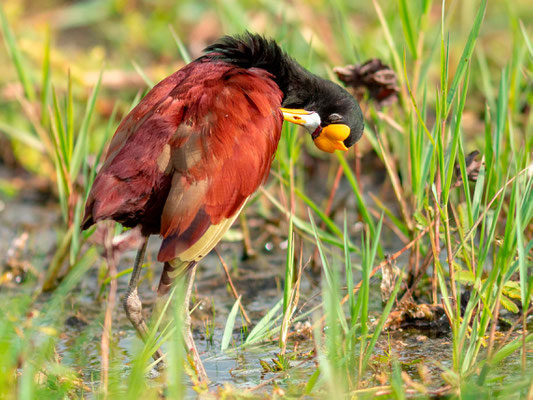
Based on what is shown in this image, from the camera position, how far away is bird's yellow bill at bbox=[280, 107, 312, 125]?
350cm

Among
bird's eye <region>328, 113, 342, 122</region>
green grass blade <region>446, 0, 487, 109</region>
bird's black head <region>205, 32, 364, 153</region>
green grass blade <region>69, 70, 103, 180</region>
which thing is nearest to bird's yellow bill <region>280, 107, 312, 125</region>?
bird's black head <region>205, 32, 364, 153</region>

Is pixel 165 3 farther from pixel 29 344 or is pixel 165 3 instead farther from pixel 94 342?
pixel 29 344

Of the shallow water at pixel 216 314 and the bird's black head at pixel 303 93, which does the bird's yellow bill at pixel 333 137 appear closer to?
the bird's black head at pixel 303 93

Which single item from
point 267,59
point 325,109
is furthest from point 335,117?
point 267,59

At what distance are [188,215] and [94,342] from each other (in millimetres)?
1023

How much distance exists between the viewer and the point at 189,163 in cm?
294

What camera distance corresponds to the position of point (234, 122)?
3066mm

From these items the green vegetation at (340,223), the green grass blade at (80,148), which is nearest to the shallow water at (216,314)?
the green vegetation at (340,223)

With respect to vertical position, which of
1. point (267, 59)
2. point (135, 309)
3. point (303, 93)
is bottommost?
point (135, 309)

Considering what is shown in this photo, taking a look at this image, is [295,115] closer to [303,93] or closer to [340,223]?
[303,93]

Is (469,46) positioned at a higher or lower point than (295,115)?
higher

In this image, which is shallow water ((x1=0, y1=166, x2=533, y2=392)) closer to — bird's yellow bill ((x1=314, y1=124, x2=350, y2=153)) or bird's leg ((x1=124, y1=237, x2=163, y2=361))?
bird's leg ((x1=124, y1=237, x2=163, y2=361))

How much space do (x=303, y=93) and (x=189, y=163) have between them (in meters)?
0.85

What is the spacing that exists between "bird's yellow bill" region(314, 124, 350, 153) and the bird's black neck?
0.65 ft
